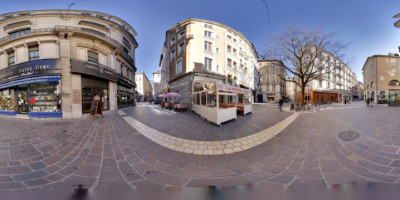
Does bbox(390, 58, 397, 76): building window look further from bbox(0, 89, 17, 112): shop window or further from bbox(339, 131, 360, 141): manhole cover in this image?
bbox(0, 89, 17, 112): shop window

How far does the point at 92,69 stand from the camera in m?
10.6

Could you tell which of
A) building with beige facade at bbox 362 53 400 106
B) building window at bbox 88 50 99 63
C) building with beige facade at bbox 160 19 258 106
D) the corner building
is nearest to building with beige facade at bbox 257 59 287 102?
building with beige facade at bbox 362 53 400 106

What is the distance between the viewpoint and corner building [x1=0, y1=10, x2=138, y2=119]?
30.6ft

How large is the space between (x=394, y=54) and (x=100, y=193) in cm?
5057

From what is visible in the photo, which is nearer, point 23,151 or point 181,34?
point 23,151

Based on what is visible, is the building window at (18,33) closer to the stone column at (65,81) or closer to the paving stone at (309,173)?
the stone column at (65,81)

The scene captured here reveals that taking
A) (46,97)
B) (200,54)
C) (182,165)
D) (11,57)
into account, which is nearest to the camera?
(182,165)

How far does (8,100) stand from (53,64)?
6.59 metres

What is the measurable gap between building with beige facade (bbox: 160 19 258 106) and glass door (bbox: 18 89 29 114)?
12827 millimetres

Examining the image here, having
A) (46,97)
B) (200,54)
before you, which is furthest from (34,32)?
(200,54)

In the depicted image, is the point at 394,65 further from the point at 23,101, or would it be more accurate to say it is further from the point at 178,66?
the point at 23,101

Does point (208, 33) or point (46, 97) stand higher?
point (208, 33)

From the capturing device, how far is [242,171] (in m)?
2.65

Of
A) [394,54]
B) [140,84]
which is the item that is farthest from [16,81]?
[140,84]
